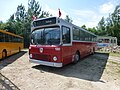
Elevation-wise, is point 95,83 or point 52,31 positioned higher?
point 52,31

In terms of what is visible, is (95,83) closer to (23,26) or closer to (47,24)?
(47,24)

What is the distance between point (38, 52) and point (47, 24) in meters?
1.80

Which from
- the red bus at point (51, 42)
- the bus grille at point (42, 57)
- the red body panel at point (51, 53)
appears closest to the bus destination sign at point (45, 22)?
the red bus at point (51, 42)

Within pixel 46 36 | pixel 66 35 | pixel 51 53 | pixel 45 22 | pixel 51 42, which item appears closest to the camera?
pixel 51 53

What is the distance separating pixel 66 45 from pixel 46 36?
1353 millimetres

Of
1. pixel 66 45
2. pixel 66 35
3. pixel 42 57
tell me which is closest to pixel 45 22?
pixel 66 35

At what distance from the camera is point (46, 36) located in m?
8.95

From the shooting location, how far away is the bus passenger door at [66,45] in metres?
8.78

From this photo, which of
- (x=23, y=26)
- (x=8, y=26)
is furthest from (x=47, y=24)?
(x=23, y=26)

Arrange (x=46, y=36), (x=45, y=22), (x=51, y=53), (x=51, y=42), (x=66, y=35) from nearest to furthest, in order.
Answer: (x=51, y=53)
(x=51, y=42)
(x=46, y=36)
(x=45, y=22)
(x=66, y=35)

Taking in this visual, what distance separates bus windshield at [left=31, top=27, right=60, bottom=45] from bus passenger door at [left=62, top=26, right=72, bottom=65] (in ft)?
1.46

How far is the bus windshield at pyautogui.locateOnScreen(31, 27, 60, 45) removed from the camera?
28.2 ft

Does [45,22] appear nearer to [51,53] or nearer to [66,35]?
[66,35]

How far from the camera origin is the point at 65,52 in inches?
354
